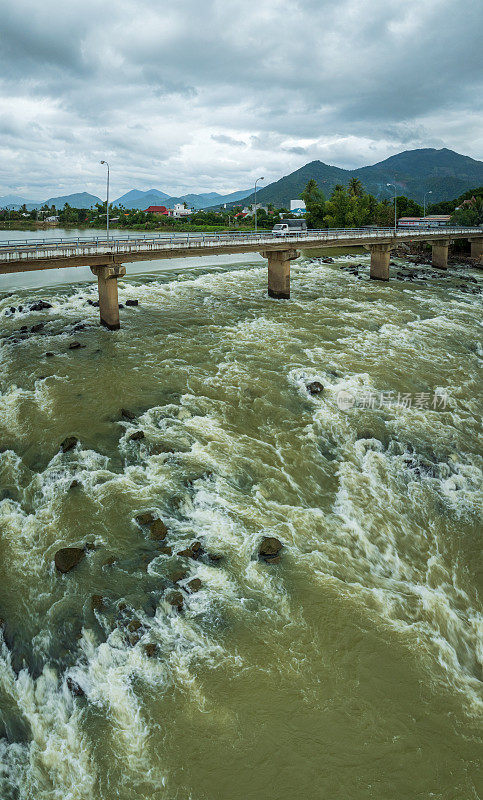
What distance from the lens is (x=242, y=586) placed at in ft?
42.3

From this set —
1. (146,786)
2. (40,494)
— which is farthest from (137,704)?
(40,494)

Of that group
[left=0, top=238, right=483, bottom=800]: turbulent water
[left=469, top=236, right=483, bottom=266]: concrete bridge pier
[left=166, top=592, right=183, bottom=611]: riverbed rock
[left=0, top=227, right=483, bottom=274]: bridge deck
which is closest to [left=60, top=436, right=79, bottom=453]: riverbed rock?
[left=0, top=238, right=483, bottom=800]: turbulent water

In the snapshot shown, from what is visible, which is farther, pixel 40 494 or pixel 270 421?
pixel 270 421

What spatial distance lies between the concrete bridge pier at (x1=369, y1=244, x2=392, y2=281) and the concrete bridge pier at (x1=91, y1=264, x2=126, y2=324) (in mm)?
34749

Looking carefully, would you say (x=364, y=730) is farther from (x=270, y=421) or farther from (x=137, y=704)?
(x=270, y=421)

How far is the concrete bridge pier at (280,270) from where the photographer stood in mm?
46250

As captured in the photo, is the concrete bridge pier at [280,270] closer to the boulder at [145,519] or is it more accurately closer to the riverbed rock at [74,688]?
the boulder at [145,519]

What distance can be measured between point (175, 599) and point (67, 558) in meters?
3.46

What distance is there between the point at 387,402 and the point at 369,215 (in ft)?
363

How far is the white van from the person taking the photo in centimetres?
5444

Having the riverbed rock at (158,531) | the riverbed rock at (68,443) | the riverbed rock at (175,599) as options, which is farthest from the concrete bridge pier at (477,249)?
the riverbed rock at (175,599)

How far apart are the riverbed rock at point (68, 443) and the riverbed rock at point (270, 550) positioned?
919 cm

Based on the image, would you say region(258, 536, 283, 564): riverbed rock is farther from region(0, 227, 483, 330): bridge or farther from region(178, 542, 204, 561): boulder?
region(0, 227, 483, 330): bridge

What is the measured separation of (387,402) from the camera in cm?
2378
